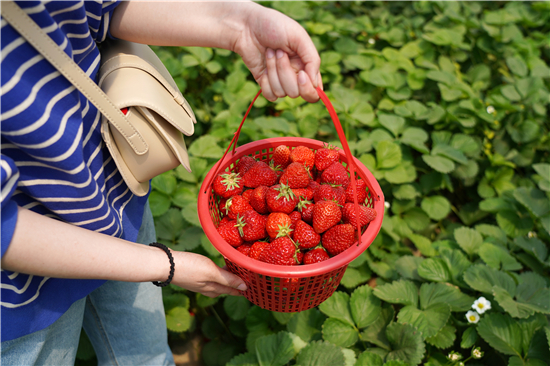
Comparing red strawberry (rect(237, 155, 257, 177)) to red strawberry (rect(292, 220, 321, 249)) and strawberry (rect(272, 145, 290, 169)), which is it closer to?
strawberry (rect(272, 145, 290, 169))

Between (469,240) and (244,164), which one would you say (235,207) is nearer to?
(244,164)

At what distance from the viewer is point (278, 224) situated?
121 cm

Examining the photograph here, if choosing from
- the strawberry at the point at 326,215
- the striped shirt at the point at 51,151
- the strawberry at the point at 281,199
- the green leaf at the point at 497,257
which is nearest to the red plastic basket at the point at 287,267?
the strawberry at the point at 326,215

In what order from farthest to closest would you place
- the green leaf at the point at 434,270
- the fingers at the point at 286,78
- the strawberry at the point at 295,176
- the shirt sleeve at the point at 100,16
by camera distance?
the green leaf at the point at 434,270, the strawberry at the point at 295,176, the fingers at the point at 286,78, the shirt sleeve at the point at 100,16

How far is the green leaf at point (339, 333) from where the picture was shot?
1720 millimetres

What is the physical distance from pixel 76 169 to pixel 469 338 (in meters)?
1.80

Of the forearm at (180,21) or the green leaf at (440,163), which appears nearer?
the forearm at (180,21)

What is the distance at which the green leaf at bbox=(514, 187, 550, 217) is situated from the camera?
2.19m

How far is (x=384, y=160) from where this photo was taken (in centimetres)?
232

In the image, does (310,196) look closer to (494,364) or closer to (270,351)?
(270,351)

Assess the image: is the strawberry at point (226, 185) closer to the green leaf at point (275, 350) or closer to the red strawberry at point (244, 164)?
the red strawberry at point (244, 164)

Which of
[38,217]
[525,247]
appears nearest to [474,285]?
[525,247]

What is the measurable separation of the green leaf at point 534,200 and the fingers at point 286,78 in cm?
185

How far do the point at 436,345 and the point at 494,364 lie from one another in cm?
35
